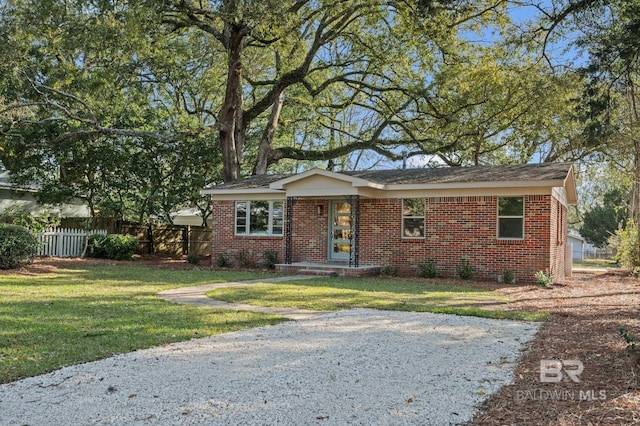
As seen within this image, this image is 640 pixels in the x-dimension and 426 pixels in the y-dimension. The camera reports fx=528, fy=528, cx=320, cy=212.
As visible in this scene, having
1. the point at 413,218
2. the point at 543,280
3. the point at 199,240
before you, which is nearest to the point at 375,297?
the point at 543,280

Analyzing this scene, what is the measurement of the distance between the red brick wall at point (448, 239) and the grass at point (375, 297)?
232 centimetres

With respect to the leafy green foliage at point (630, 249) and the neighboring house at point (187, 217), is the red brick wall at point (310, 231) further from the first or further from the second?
the neighboring house at point (187, 217)

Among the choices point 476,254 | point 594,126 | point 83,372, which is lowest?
point 83,372

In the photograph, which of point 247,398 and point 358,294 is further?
point 358,294

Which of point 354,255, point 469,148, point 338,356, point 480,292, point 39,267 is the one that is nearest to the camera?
point 338,356

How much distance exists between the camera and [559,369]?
17.1 ft

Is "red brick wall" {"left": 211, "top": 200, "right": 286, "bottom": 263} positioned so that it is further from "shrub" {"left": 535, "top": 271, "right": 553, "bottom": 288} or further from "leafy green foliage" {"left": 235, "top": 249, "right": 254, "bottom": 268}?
"shrub" {"left": 535, "top": 271, "right": 553, "bottom": 288}

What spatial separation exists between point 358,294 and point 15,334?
21.9 ft

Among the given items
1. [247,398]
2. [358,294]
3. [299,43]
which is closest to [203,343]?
[247,398]

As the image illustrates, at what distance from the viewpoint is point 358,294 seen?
11344 mm

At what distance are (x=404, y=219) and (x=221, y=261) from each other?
6884 mm

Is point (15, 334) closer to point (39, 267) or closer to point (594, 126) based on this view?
point (594, 126)

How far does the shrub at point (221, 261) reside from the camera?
1916cm

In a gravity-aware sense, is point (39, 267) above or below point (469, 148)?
below
